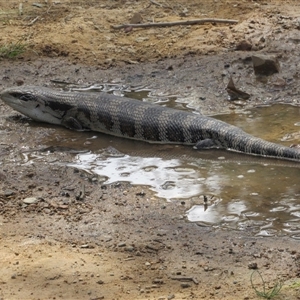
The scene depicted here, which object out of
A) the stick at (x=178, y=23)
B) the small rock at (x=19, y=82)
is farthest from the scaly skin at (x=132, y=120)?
the stick at (x=178, y=23)

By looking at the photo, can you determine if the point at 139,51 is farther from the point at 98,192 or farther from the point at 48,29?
the point at 98,192

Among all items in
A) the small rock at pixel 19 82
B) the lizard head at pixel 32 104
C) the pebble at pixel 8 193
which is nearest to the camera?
the pebble at pixel 8 193

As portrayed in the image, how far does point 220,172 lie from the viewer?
803 cm

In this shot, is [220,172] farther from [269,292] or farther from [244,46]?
[244,46]

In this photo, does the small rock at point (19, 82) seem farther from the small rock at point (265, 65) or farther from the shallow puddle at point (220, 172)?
the small rock at point (265, 65)

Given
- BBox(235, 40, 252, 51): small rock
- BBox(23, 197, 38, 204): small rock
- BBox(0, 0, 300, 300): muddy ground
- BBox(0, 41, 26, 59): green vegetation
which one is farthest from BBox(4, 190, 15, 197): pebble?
BBox(235, 40, 252, 51): small rock

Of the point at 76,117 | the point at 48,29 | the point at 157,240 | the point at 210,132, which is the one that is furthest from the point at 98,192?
the point at 48,29

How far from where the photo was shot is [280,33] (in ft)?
37.7

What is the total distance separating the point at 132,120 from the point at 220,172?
1707 mm

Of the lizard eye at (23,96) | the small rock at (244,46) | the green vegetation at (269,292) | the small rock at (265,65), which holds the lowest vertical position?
the green vegetation at (269,292)

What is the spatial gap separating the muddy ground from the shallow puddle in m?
0.16

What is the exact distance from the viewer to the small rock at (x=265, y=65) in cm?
1065

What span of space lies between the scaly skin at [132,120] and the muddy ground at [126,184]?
0.26 metres

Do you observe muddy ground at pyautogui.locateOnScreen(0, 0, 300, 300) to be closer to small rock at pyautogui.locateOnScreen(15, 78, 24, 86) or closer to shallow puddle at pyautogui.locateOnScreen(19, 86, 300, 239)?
small rock at pyautogui.locateOnScreen(15, 78, 24, 86)
